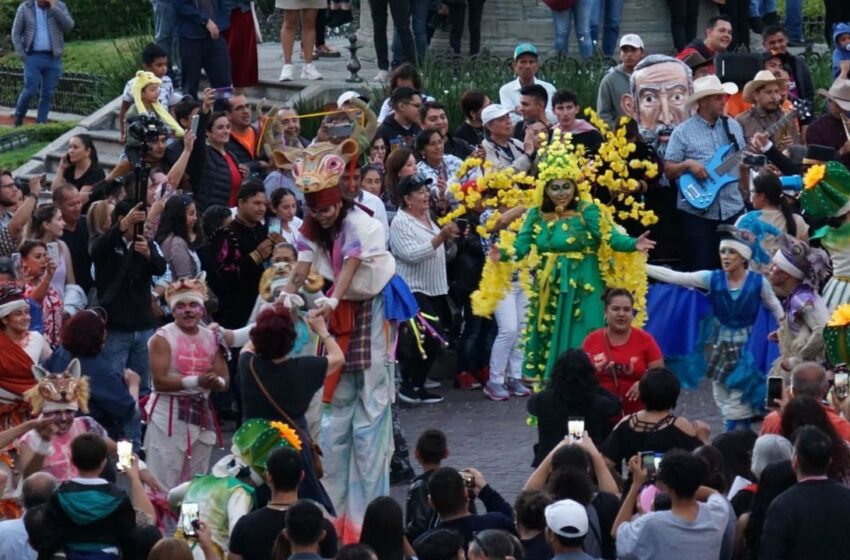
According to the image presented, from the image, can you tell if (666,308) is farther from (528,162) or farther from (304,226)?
(304,226)

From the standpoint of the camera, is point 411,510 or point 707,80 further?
point 707,80

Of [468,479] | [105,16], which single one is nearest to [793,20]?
[105,16]

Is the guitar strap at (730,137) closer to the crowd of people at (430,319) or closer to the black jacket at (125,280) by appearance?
the crowd of people at (430,319)

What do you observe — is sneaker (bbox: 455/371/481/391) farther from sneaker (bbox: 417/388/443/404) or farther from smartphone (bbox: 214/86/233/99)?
smartphone (bbox: 214/86/233/99)

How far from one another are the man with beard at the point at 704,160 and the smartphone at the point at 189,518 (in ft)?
24.2

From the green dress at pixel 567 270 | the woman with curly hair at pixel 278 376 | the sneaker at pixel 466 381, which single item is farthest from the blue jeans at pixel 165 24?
the woman with curly hair at pixel 278 376

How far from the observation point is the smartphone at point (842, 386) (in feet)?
36.9

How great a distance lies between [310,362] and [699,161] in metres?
5.81

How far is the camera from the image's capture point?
1529 cm

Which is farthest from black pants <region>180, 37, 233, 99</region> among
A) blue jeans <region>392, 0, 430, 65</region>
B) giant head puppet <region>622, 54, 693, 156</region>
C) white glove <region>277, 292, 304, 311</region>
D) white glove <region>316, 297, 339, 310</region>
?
white glove <region>316, 297, 339, 310</region>

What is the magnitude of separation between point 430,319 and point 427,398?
2.53ft

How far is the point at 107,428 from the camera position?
40.9 ft

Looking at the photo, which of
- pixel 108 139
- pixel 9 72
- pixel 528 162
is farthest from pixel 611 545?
pixel 9 72

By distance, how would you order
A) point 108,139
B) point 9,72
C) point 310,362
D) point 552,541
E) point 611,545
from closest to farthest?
1. point 552,541
2. point 611,545
3. point 310,362
4. point 108,139
5. point 9,72
